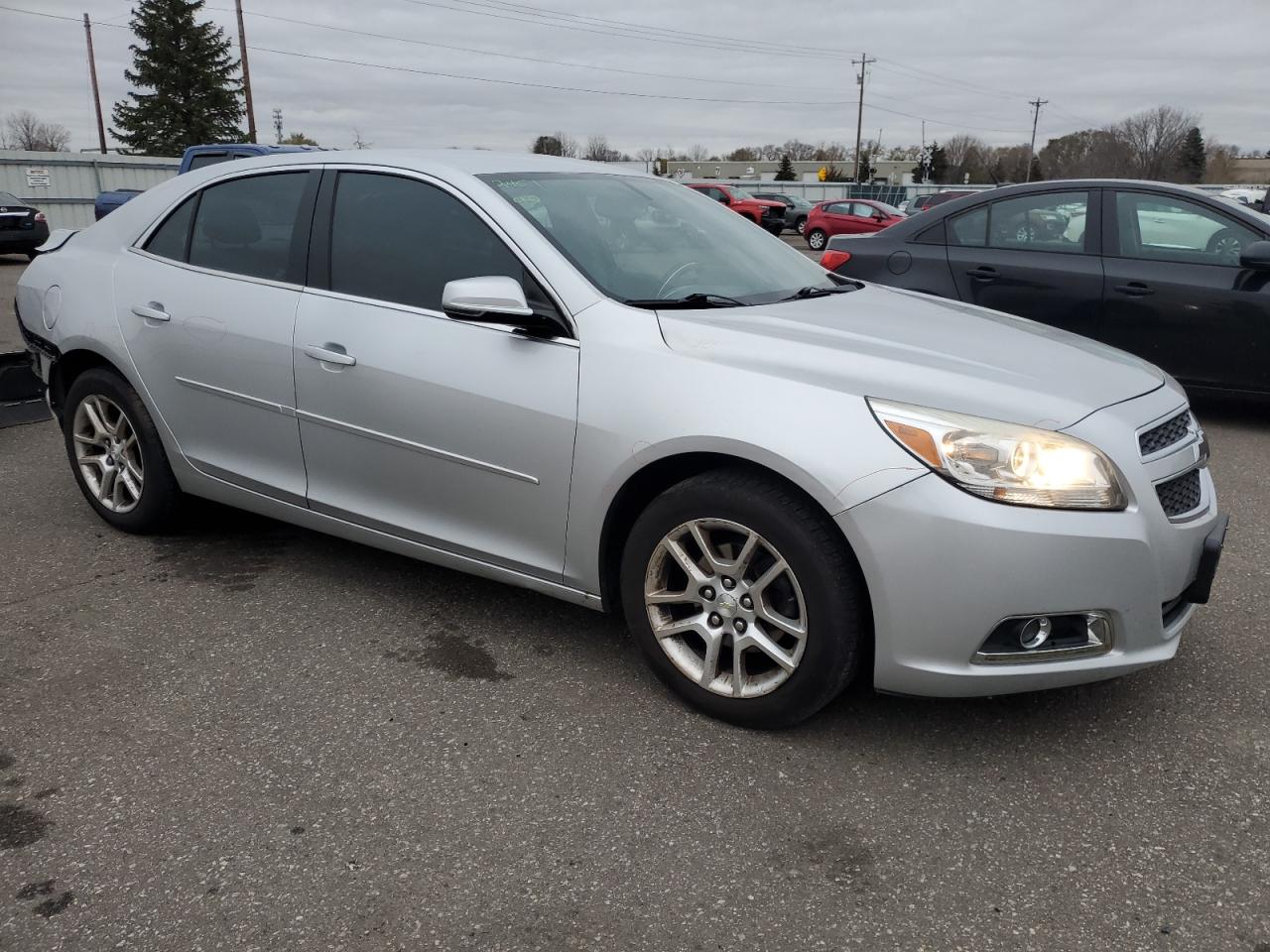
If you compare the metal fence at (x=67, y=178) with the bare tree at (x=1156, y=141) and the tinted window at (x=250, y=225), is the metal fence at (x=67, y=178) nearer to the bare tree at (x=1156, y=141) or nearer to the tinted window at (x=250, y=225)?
the tinted window at (x=250, y=225)

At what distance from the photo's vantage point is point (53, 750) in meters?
2.84

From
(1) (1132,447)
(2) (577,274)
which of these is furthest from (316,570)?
(1) (1132,447)

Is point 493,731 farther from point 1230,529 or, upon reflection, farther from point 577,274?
point 1230,529

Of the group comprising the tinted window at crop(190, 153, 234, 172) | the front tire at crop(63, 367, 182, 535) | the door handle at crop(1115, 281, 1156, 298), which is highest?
the tinted window at crop(190, 153, 234, 172)

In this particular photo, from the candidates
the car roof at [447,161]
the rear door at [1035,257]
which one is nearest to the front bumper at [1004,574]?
the car roof at [447,161]

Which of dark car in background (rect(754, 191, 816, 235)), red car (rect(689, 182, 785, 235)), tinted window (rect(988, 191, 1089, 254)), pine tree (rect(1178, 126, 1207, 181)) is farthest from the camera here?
pine tree (rect(1178, 126, 1207, 181))

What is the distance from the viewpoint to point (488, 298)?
3.04 meters

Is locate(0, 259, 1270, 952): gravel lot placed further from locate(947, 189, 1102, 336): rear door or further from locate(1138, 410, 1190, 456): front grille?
locate(947, 189, 1102, 336): rear door

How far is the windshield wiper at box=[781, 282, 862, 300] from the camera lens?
3632mm

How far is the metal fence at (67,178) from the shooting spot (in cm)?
2616

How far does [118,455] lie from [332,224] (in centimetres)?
150

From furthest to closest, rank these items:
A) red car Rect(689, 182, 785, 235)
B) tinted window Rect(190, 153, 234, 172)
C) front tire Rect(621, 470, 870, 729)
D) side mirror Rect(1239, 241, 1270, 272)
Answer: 1. red car Rect(689, 182, 785, 235)
2. tinted window Rect(190, 153, 234, 172)
3. side mirror Rect(1239, 241, 1270, 272)
4. front tire Rect(621, 470, 870, 729)

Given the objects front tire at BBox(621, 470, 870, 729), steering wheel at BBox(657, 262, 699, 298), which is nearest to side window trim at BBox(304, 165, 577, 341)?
A: steering wheel at BBox(657, 262, 699, 298)

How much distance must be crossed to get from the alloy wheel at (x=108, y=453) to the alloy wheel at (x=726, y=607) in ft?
7.97
